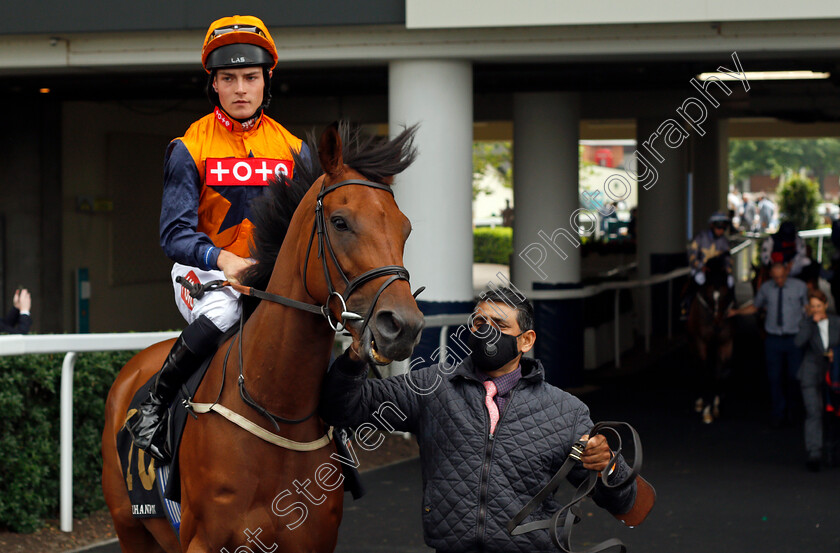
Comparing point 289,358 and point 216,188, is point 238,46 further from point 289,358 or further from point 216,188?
point 289,358

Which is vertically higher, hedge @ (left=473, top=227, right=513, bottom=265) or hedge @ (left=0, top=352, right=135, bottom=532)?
hedge @ (left=473, top=227, right=513, bottom=265)

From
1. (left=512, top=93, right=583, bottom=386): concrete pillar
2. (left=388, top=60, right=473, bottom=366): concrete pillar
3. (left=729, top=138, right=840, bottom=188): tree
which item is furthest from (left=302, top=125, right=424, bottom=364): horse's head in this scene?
(left=729, top=138, right=840, bottom=188): tree

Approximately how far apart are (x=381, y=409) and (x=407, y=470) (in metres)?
4.30

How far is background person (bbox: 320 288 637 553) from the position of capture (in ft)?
9.98

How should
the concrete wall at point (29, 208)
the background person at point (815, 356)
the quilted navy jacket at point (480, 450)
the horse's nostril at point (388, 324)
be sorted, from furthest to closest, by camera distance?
the concrete wall at point (29, 208), the background person at point (815, 356), the quilted navy jacket at point (480, 450), the horse's nostril at point (388, 324)

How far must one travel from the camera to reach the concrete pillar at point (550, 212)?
34.4 feet

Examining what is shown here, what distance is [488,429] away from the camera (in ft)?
10.3

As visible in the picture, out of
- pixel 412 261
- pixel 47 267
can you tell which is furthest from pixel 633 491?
pixel 47 267

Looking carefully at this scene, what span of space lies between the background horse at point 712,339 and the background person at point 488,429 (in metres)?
6.41

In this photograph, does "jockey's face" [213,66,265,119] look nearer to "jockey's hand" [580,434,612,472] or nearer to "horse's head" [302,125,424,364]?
"horse's head" [302,125,424,364]

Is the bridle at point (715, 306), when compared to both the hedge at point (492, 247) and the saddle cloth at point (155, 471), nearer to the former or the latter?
the saddle cloth at point (155, 471)

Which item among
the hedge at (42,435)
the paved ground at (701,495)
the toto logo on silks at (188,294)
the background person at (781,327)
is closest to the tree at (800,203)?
the paved ground at (701,495)

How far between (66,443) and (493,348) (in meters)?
3.30

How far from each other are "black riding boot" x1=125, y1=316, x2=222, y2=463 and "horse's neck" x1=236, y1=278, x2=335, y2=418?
0.96ft
